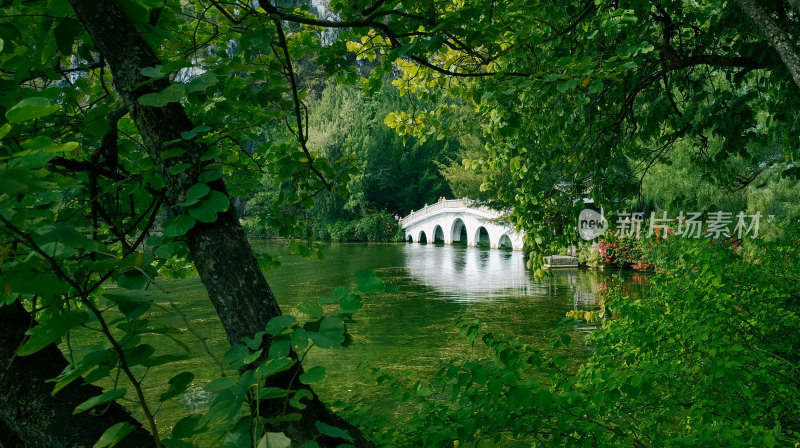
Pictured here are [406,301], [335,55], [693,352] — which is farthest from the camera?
[406,301]

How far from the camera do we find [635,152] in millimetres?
4633

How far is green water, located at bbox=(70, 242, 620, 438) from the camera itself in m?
6.27

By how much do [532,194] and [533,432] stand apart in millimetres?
2064

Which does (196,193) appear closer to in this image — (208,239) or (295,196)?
(208,239)

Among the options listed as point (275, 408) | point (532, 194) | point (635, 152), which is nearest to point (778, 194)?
point (635, 152)

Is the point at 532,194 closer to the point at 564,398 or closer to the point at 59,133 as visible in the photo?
the point at 564,398

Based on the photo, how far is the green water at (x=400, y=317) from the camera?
6.27 m

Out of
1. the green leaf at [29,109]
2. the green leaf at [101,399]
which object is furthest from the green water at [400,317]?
the green leaf at [29,109]

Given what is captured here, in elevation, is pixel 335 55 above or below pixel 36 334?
above

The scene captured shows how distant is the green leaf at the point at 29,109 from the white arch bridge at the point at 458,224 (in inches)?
935

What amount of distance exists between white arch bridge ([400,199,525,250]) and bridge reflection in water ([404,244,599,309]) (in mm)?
4581

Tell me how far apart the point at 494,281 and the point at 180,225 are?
1423cm

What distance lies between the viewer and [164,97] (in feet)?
3.15

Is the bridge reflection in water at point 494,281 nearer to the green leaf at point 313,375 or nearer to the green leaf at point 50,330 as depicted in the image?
the green leaf at point 313,375
